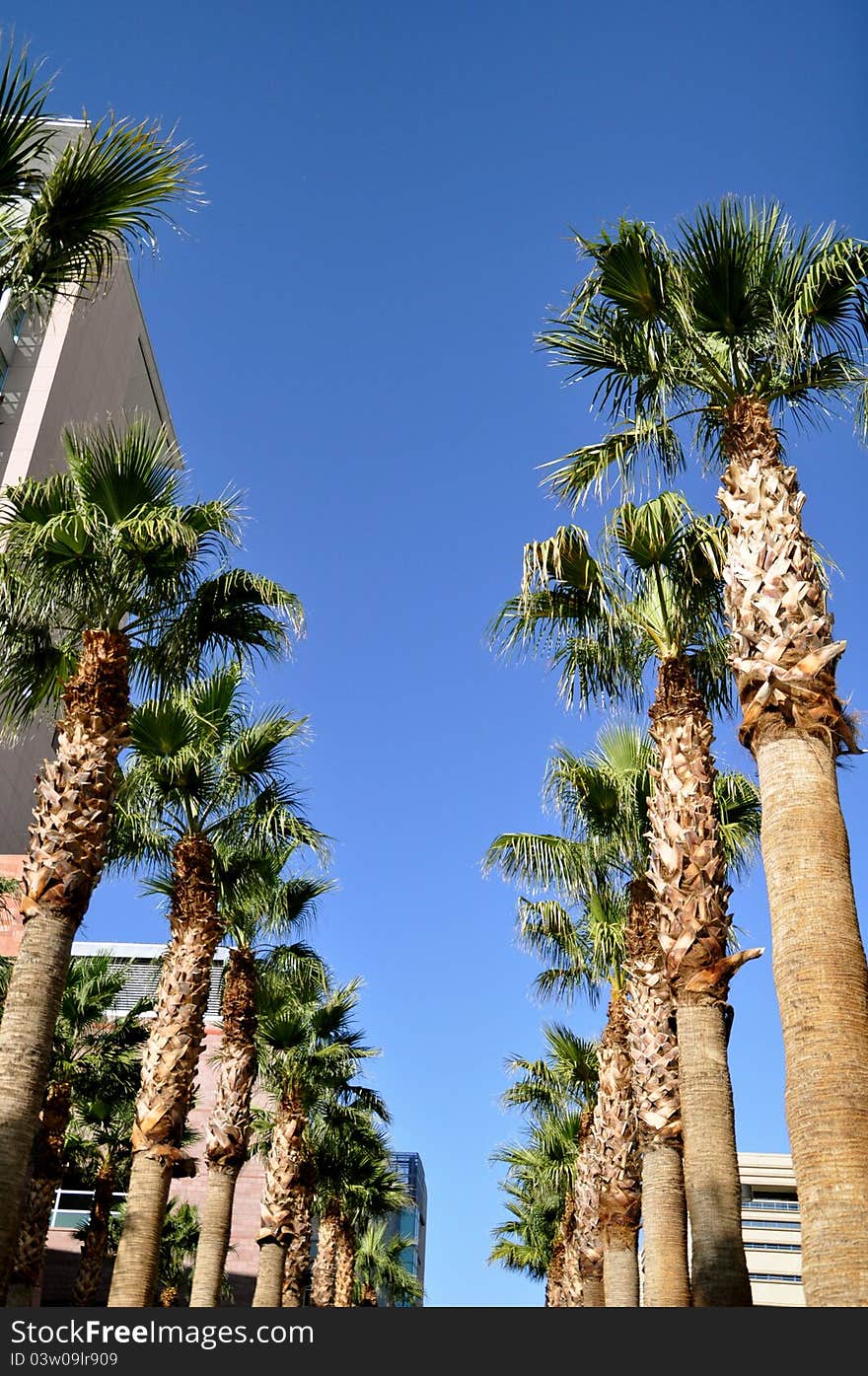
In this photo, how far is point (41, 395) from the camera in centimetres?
4066

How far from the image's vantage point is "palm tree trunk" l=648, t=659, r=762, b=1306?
29.7 feet

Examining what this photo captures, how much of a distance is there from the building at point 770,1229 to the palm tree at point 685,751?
42607 mm

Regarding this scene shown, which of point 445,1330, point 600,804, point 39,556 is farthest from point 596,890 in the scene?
point 445,1330

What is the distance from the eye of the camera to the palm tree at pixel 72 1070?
21.0 metres

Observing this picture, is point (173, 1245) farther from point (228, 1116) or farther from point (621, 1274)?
point (621, 1274)

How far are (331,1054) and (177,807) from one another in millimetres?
14446

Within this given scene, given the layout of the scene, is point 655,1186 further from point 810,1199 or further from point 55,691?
point 55,691

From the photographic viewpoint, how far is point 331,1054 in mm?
27656

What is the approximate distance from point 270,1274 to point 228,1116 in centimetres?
693

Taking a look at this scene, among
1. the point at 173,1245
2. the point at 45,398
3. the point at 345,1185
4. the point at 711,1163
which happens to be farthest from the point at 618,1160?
the point at 45,398

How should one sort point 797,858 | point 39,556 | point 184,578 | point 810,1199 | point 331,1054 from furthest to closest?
point 331,1054 → point 184,578 → point 39,556 → point 797,858 → point 810,1199

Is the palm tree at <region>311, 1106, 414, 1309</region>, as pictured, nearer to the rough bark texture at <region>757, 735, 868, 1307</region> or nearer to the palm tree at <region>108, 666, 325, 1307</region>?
the palm tree at <region>108, 666, 325, 1307</region>

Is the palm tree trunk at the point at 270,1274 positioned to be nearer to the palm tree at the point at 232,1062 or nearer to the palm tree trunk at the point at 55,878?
the palm tree at the point at 232,1062

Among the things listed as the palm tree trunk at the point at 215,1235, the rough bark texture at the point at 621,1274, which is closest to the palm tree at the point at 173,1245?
the palm tree trunk at the point at 215,1235
